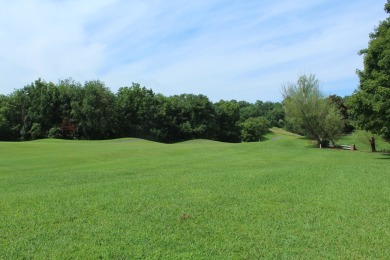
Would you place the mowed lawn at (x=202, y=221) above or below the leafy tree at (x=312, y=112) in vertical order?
below

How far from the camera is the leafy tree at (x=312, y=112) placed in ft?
122

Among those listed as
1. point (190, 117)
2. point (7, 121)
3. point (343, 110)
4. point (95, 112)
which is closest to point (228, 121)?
point (190, 117)

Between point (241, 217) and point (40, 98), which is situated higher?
point (40, 98)

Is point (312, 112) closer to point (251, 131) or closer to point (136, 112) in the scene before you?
point (136, 112)

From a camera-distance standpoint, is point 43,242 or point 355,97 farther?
point 355,97

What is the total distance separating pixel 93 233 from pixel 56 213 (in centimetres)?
159

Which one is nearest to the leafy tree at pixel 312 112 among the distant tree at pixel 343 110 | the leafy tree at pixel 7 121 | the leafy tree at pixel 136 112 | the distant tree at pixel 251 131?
the distant tree at pixel 343 110

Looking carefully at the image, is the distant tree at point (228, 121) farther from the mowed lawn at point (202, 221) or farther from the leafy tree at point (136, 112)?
the mowed lawn at point (202, 221)

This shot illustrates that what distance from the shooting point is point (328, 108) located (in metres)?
37.6

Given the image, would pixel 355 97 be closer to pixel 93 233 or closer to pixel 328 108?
pixel 328 108

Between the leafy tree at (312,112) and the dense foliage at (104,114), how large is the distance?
38819 millimetres

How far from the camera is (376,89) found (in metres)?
20.1

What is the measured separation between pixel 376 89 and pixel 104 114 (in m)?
55.0

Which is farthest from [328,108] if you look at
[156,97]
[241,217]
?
[156,97]
